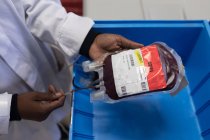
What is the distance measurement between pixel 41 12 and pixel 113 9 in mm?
236

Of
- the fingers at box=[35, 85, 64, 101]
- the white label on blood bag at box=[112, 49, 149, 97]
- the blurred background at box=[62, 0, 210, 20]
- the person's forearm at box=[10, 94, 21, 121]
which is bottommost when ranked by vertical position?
the person's forearm at box=[10, 94, 21, 121]

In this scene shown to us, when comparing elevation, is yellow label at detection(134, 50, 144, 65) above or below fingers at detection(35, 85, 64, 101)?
above

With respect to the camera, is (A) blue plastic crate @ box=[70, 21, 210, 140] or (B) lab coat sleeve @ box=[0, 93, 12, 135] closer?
(B) lab coat sleeve @ box=[0, 93, 12, 135]

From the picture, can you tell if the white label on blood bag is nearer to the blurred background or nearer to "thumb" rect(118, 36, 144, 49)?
"thumb" rect(118, 36, 144, 49)

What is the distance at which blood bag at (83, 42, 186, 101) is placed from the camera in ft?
1.51

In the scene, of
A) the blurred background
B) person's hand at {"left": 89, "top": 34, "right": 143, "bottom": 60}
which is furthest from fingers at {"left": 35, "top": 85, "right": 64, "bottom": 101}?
the blurred background

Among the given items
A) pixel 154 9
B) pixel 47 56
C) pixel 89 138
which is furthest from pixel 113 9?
pixel 89 138

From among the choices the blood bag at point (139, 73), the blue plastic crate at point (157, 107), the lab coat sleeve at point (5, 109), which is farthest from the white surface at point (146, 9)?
the lab coat sleeve at point (5, 109)

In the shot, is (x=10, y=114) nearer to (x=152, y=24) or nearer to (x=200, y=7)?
(x=152, y=24)

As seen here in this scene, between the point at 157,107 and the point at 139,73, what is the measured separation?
18 centimetres

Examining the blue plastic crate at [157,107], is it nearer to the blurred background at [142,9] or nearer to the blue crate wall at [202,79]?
the blue crate wall at [202,79]

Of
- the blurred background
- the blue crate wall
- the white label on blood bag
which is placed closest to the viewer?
the white label on blood bag

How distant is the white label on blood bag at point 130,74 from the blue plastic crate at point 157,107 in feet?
0.37

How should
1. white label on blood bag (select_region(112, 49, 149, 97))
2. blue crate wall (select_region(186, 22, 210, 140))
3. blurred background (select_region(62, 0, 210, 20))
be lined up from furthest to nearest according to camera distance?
1. blurred background (select_region(62, 0, 210, 20))
2. blue crate wall (select_region(186, 22, 210, 140))
3. white label on blood bag (select_region(112, 49, 149, 97))
